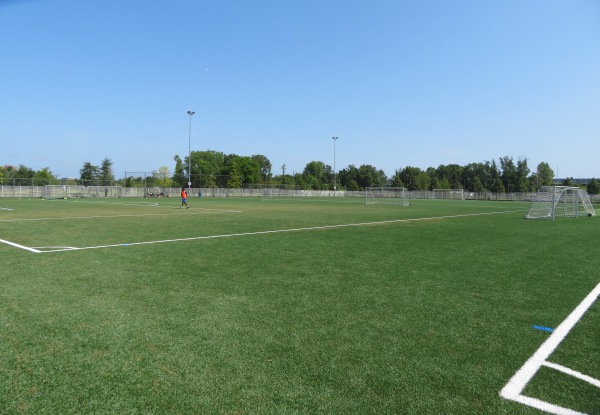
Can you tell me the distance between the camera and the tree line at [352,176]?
84.1 meters

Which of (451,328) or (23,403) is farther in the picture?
(451,328)

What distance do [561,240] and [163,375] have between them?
42.4 feet

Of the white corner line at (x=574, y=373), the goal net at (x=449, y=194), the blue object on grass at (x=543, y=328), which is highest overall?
the goal net at (x=449, y=194)

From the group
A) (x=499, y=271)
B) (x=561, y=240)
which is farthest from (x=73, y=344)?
(x=561, y=240)

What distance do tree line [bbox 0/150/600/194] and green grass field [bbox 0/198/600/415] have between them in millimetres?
61265

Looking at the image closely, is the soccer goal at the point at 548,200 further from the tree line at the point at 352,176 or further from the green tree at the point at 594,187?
the green tree at the point at 594,187

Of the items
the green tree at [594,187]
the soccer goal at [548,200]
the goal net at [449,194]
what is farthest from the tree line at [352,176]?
the soccer goal at [548,200]

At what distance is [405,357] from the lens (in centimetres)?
348

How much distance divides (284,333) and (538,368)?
2286mm

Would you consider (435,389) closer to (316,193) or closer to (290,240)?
(290,240)

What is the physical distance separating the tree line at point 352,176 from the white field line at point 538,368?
65.1 m

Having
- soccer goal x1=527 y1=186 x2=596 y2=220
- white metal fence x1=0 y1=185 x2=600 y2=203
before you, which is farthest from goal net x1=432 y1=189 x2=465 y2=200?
soccer goal x1=527 y1=186 x2=596 y2=220

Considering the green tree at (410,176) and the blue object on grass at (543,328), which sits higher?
the green tree at (410,176)

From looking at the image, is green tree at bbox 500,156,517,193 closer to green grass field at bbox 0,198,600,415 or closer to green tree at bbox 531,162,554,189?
green tree at bbox 531,162,554,189
